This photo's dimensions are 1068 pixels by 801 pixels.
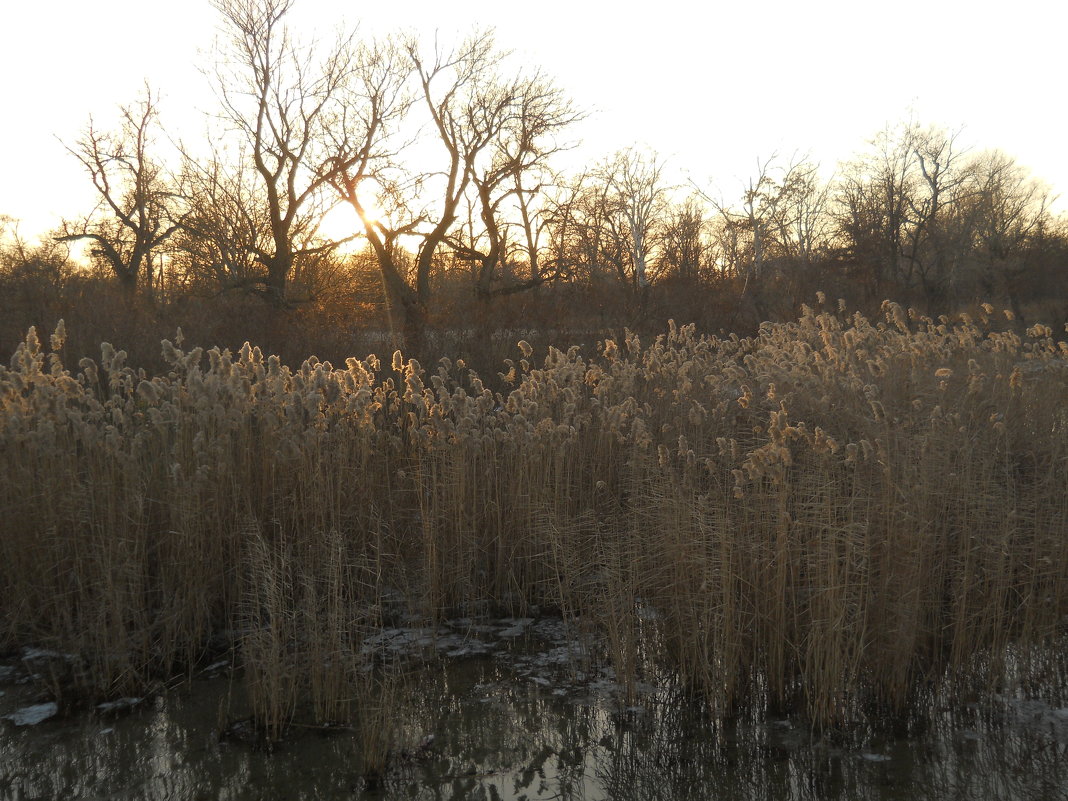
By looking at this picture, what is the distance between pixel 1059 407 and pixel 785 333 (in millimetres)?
4381

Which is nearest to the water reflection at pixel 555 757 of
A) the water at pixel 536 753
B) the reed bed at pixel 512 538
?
the water at pixel 536 753

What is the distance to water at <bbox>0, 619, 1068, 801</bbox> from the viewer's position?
319 centimetres

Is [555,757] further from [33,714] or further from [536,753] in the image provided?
[33,714]

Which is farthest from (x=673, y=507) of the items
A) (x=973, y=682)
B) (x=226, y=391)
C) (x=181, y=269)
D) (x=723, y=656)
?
(x=181, y=269)

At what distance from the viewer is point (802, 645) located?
3.79m

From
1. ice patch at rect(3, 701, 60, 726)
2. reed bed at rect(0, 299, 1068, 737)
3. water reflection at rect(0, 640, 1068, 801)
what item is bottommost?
water reflection at rect(0, 640, 1068, 801)

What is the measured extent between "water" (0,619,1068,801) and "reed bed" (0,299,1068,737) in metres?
0.17

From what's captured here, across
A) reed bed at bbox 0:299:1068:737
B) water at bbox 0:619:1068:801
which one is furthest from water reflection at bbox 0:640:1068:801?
reed bed at bbox 0:299:1068:737

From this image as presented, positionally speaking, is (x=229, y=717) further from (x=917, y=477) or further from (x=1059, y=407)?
(x=1059, y=407)

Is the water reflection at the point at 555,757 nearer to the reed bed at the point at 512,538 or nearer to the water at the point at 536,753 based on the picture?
the water at the point at 536,753

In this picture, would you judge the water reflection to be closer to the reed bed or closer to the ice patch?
the ice patch

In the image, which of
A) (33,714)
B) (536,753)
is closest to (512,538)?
(536,753)

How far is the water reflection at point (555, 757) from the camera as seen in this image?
3.19 m

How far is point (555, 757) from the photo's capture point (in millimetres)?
3439
